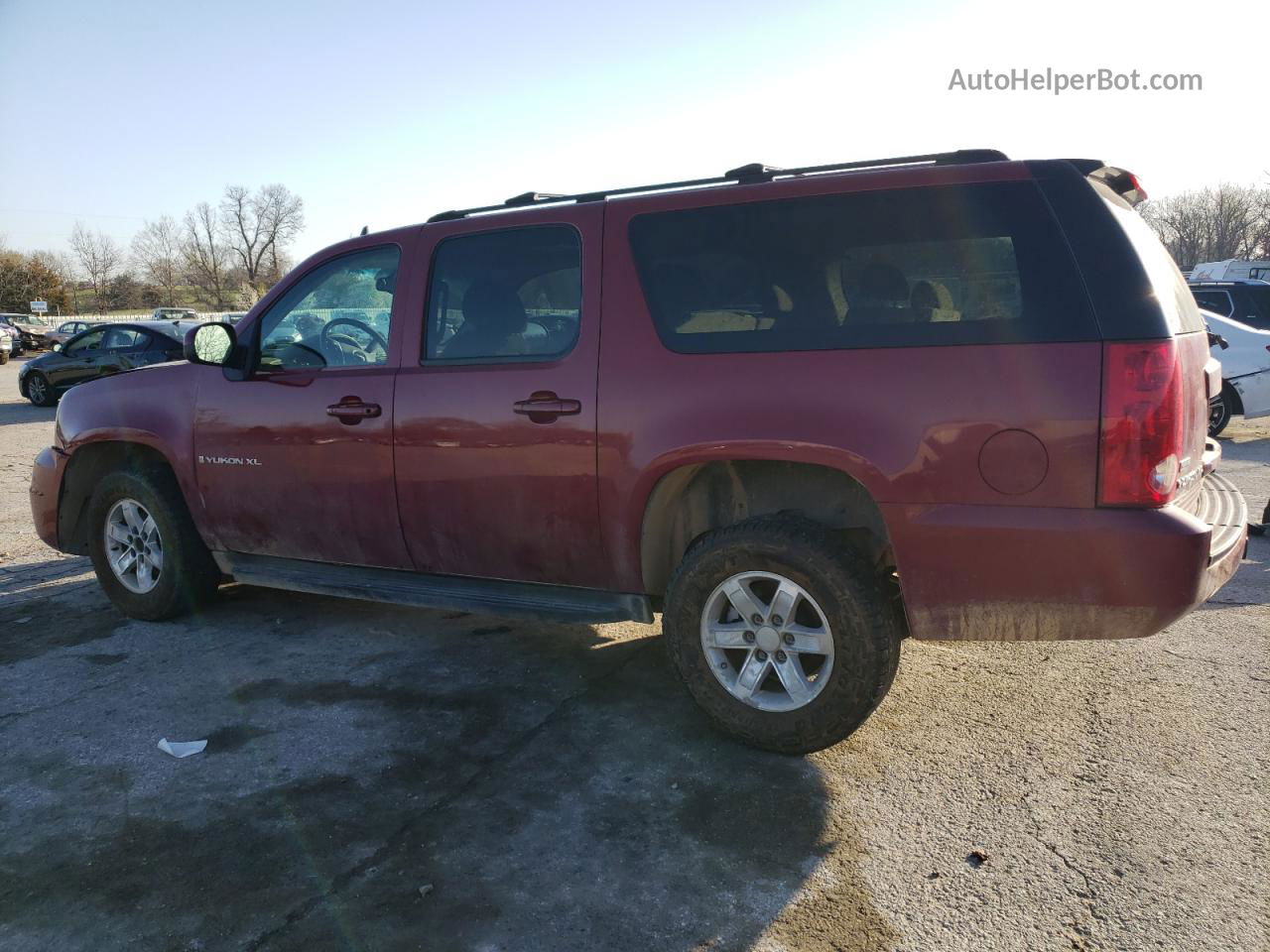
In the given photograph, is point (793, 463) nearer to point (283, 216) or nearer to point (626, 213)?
point (626, 213)

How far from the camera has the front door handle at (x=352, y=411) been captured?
428 centimetres

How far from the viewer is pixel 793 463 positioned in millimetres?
3578

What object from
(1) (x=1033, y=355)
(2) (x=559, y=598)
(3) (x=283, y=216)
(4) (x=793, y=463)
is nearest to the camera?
(1) (x=1033, y=355)

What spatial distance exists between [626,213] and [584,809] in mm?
2256

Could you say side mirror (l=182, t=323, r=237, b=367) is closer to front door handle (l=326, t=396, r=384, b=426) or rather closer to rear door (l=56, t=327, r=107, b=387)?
front door handle (l=326, t=396, r=384, b=426)

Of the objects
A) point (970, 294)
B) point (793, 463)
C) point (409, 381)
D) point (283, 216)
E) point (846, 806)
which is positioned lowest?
point (846, 806)

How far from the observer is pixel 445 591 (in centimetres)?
421

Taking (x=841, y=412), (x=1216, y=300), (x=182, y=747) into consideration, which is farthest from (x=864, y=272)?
(x=1216, y=300)

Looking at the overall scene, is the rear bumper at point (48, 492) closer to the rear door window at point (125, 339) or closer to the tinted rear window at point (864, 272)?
the tinted rear window at point (864, 272)

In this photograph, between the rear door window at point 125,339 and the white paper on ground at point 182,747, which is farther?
the rear door window at point 125,339

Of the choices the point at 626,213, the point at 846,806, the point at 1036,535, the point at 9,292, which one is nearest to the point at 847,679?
the point at 846,806

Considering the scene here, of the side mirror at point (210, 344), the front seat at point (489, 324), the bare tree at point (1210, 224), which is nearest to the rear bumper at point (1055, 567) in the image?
the front seat at point (489, 324)

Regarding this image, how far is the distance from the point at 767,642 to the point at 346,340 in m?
2.50

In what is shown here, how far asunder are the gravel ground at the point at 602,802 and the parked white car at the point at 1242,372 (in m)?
7.72
